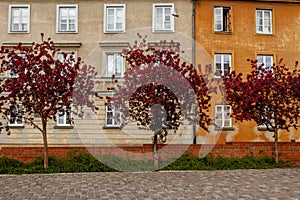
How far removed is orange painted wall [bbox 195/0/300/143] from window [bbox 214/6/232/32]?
0.28 meters

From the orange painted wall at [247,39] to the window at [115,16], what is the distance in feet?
15.2

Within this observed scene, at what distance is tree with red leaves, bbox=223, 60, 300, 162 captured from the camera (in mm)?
13977

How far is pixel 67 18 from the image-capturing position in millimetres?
22969

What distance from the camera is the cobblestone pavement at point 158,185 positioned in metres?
8.73

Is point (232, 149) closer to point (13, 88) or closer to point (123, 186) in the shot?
point (123, 186)

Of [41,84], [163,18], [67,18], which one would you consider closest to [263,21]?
[163,18]

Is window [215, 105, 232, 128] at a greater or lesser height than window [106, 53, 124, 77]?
lesser

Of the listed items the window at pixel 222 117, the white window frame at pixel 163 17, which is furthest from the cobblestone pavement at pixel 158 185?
the white window frame at pixel 163 17

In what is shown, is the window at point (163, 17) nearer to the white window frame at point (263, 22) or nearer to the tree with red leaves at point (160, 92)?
the white window frame at point (263, 22)

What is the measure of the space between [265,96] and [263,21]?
10.9m

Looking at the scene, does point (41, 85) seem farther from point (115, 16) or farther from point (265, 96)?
point (115, 16)

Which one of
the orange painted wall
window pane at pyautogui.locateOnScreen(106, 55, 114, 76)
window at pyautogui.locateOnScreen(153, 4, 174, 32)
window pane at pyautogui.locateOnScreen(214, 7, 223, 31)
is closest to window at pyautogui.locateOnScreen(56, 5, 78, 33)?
window pane at pyautogui.locateOnScreen(106, 55, 114, 76)

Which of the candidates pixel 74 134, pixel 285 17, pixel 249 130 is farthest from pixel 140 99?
pixel 285 17

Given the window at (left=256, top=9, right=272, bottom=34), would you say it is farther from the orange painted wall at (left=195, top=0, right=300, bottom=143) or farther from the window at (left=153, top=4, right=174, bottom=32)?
the window at (left=153, top=4, right=174, bottom=32)
